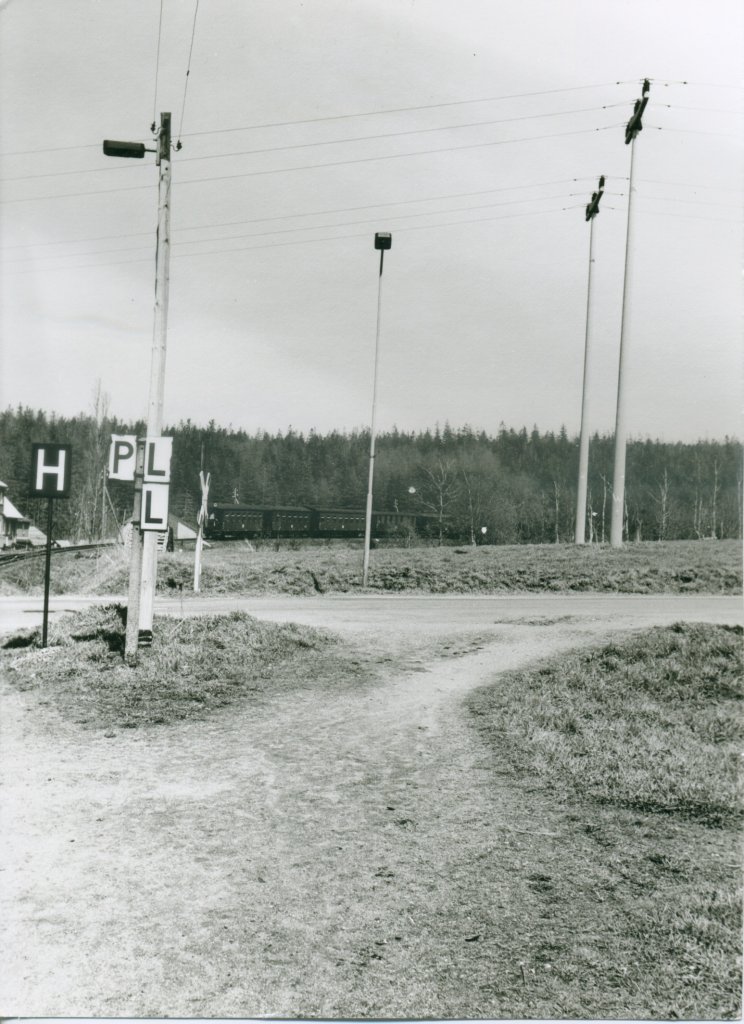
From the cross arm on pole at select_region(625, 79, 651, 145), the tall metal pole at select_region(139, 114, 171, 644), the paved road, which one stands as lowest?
the paved road

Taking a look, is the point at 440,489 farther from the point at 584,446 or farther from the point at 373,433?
the point at 584,446

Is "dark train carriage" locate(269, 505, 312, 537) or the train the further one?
"dark train carriage" locate(269, 505, 312, 537)

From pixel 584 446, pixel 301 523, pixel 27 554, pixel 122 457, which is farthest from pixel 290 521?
pixel 584 446

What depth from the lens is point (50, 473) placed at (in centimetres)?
528

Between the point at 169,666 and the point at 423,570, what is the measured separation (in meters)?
2.74

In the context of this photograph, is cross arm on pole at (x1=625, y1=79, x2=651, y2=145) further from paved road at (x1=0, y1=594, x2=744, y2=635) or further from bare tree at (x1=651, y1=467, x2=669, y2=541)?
paved road at (x1=0, y1=594, x2=744, y2=635)

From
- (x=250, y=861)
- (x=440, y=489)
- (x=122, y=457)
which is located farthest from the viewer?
(x=440, y=489)

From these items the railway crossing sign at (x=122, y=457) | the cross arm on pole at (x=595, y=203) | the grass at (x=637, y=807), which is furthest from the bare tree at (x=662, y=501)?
the railway crossing sign at (x=122, y=457)

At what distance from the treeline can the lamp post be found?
248mm

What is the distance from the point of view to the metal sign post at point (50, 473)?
5.25 meters

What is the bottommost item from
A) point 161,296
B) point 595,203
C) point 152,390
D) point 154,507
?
point 154,507

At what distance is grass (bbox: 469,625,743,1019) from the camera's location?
275 centimetres

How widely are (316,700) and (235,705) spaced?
705mm

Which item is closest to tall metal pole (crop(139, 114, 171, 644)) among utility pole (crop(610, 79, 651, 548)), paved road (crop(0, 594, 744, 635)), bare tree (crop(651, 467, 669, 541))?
paved road (crop(0, 594, 744, 635))
